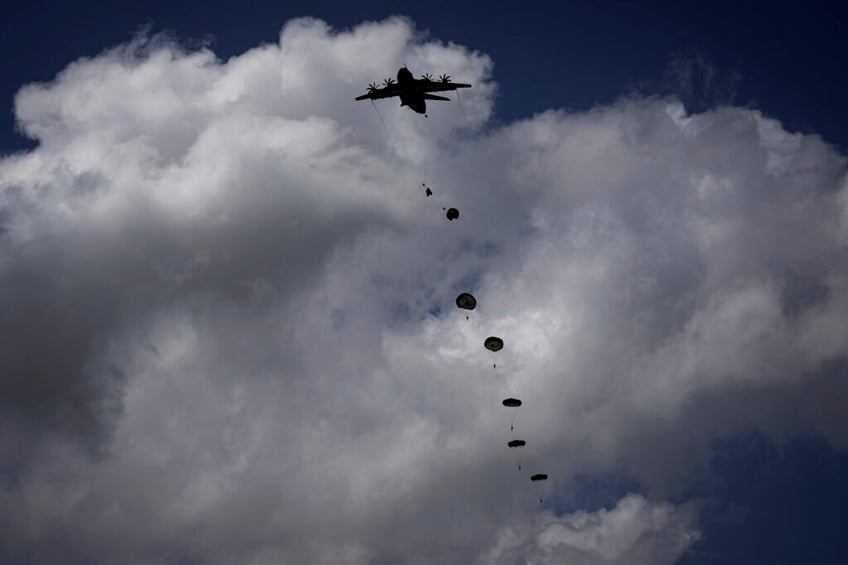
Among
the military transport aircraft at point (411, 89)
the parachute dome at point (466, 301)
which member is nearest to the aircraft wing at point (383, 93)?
the military transport aircraft at point (411, 89)

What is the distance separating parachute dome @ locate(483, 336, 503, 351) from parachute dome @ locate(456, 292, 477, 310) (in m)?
3.73

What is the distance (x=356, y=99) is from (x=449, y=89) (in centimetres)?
1012

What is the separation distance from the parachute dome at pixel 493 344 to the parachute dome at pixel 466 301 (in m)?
3.73

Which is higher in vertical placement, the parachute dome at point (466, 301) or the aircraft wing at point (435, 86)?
the aircraft wing at point (435, 86)

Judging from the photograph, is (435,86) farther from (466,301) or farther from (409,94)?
(466,301)

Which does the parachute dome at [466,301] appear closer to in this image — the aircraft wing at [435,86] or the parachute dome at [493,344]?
the parachute dome at [493,344]

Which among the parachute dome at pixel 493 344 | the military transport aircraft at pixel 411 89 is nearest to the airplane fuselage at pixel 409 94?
the military transport aircraft at pixel 411 89

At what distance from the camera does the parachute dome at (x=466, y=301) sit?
59.0m

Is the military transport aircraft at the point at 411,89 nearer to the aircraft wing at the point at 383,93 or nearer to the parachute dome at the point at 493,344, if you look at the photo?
the aircraft wing at the point at 383,93

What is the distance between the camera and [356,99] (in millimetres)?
62906

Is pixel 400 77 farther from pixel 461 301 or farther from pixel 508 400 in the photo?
pixel 508 400

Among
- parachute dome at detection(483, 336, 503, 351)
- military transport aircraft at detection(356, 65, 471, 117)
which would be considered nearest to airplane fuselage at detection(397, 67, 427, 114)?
military transport aircraft at detection(356, 65, 471, 117)

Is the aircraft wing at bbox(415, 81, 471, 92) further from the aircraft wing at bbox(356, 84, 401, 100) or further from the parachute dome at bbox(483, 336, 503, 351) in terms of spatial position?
the parachute dome at bbox(483, 336, 503, 351)

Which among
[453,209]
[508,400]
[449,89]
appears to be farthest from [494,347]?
[449,89]
